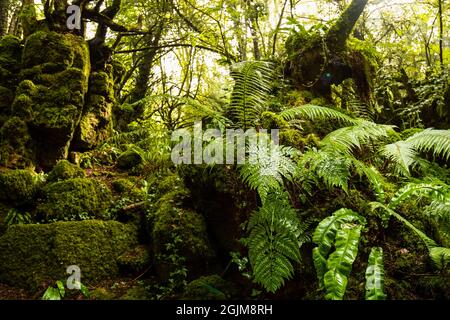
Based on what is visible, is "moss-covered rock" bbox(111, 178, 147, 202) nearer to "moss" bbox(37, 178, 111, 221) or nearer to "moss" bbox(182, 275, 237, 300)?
"moss" bbox(37, 178, 111, 221)

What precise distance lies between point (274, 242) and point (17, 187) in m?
3.26

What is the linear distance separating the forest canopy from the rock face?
0.07 feet

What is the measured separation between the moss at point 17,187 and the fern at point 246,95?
2658 millimetres

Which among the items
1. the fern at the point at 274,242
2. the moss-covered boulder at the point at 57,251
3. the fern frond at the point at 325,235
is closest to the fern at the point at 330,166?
the fern frond at the point at 325,235

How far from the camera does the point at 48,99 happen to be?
4816mm

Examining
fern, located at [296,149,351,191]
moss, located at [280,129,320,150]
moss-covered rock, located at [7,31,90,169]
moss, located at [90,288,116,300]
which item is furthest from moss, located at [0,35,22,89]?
fern, located at [296,149,351,191]

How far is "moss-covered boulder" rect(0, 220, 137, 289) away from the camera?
303 cm

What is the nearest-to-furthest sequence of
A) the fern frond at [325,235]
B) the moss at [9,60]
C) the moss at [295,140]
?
the fern frond at [325,235]
the moss at [295,140]
the moss at [9,60]

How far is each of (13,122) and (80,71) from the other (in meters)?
1.32

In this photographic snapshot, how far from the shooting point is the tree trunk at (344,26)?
4.02m

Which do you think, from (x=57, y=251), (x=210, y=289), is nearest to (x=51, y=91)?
(x=57, y=251)

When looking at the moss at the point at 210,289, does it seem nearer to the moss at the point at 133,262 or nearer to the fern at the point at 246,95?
the moss at the point at 133,262

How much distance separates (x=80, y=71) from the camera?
523 cm
